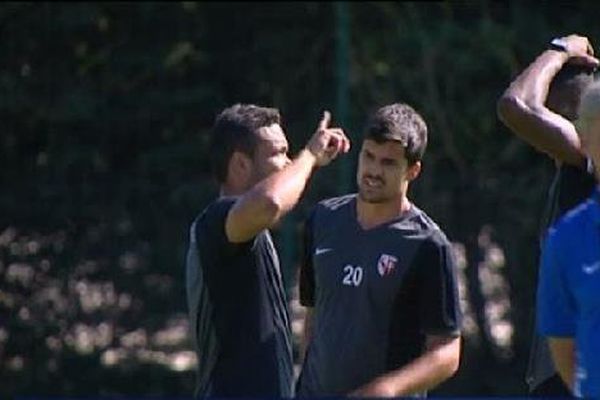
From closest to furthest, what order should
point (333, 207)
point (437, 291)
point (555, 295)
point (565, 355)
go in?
1. point (555, 295)
2. point (565, 355)
3. point (437, 291)
4. point (333, 207)

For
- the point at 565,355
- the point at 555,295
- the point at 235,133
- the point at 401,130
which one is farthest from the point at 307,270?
the point at 555,295

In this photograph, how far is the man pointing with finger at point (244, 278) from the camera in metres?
6.02

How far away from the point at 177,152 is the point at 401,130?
5460 millimetres

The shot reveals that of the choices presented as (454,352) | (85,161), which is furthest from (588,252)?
(85,161)

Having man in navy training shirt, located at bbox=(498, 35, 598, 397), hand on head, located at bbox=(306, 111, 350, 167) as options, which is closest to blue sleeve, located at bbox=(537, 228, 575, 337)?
man in navy training shirt, located at bbox=(498, 35, 598, 397)

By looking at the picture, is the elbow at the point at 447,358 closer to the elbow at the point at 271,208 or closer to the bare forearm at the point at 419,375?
the bare forearm at the point at 419,375

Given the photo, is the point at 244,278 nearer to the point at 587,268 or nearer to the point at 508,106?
the point at 508,106

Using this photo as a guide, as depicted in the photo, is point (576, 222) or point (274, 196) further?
point (274, 196)

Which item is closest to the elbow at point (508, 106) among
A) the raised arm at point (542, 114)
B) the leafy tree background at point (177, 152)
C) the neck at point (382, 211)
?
the raised arm at point (542, 114)

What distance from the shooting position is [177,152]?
11430 millimetres

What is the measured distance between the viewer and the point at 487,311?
36.4 ft

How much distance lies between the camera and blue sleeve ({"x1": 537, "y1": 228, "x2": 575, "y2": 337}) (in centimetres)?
466

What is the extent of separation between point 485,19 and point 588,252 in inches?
256

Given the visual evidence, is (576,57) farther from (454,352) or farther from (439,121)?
(439,121)
